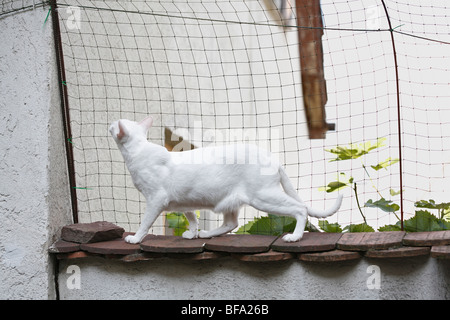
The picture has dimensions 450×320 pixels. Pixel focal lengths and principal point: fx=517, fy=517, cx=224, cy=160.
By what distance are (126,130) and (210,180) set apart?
0.42 m

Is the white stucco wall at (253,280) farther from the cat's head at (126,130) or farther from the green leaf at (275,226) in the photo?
the cat's head at (126,130)

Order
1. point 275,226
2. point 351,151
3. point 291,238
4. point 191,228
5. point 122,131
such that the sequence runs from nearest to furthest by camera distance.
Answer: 1. point 291,238
2. point 122,131
3. point 191,228
4. point 275,226
5. point 351,151

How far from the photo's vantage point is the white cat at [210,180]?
2078 millimetres

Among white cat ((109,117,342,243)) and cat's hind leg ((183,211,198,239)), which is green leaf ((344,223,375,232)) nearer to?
white cat ((109,117,342,243))

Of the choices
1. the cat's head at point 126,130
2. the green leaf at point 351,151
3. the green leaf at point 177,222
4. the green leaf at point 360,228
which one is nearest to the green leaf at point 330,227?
the green leaf at point 360,228

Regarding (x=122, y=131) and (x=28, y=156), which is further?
(x=28, y=156)

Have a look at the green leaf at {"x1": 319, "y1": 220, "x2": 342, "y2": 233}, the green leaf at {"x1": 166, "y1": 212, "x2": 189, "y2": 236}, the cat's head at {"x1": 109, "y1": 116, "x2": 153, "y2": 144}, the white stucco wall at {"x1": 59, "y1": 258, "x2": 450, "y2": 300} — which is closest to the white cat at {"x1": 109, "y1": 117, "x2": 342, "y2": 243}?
the cat's head at {"x1": 109, "y1": 116, "x2": 153, "y2": 144}

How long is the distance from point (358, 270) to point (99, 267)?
43.3 inches

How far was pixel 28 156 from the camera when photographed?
229 cm

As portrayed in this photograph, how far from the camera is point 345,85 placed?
254 inches

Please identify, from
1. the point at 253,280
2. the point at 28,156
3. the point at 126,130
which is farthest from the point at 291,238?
the point at 28,156

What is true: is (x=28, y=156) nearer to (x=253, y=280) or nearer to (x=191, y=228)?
(x=191, y=228)

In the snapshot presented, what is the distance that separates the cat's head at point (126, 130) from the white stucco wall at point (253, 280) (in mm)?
537
